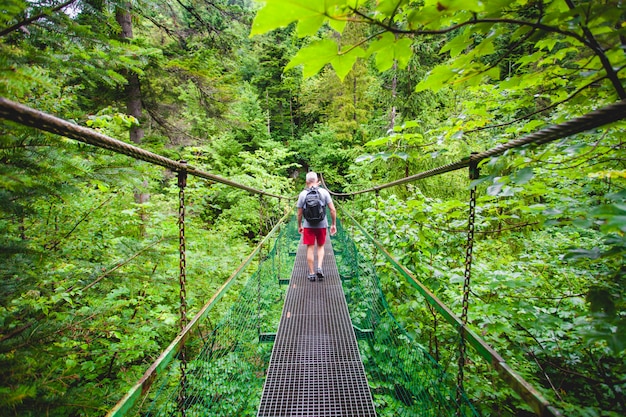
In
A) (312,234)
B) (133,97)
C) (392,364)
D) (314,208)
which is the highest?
(133,97)

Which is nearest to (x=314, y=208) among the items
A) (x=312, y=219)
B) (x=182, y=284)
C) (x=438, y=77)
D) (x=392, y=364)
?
(x=312, y=219)

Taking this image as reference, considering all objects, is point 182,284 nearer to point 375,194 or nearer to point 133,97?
point 375,194

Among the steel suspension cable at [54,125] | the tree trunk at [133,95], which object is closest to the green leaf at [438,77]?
the steel suspension cable at [54,125]

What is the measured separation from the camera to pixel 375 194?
118 inches

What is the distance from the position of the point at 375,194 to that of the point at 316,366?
1809mm

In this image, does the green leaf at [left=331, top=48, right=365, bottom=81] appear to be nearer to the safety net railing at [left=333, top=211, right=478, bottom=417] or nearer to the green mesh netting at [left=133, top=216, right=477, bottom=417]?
Answer: the safety net railing at [left=333, top=211, right=478, bottom=417]

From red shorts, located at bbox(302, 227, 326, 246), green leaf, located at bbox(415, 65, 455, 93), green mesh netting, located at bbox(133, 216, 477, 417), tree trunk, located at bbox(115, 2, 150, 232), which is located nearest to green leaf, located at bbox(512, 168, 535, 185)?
green leaf, located at bbox(415, 65, 455, 93)

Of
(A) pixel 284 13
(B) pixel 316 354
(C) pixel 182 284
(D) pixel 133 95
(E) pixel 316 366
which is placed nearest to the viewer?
(A) pixel 284 13

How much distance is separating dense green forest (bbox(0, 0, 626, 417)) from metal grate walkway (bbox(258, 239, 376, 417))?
26.5 inches

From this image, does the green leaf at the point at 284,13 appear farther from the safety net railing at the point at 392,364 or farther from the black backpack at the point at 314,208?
the black backpack at the point at 314,208

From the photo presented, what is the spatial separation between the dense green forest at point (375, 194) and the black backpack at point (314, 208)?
1.72ft

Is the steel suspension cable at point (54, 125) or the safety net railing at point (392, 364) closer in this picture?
the steel suspension cable at point (54, 125)

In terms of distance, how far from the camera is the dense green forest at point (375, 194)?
0.58m

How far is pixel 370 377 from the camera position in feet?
8.08
